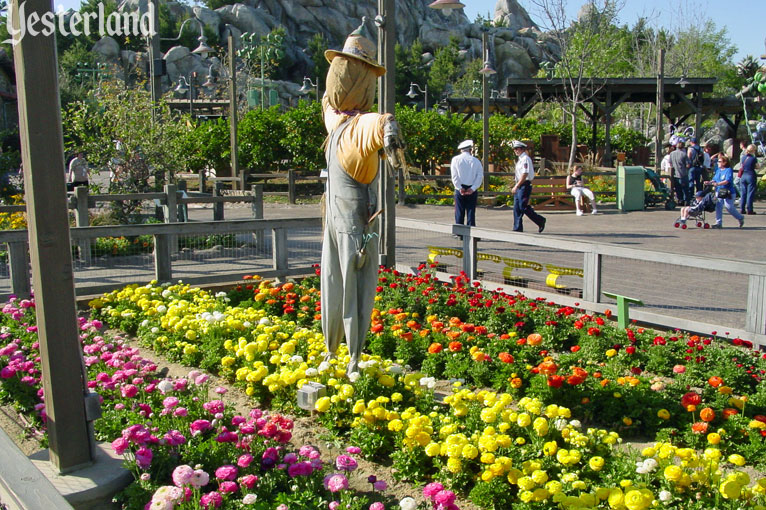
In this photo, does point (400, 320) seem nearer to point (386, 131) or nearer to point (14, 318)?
point (386, 131)

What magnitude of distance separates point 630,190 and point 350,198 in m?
17.0

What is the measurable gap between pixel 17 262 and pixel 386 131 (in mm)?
5201

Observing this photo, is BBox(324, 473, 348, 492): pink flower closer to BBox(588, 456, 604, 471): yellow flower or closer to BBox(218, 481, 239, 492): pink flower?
BBox(218, 481, 239, 492): pink flower

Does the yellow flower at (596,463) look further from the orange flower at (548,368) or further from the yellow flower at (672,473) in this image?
the orange flower at (548,368)

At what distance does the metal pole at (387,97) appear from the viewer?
9367 millimetres

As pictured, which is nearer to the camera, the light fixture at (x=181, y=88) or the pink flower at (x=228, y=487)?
the pink flower at (x=228, y=487)

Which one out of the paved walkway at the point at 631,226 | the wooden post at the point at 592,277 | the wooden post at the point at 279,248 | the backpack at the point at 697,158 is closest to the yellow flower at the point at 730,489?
the wooden post at the point at 592,277

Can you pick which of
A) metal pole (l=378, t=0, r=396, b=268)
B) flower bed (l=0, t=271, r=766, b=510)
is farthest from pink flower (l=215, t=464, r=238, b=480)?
metal pole (l=378, t=0, r=396, b=268)

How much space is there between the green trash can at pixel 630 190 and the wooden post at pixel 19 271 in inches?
647

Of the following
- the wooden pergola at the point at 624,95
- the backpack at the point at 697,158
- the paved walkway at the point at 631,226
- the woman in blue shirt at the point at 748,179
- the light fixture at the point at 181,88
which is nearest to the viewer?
the paved walkway at the point at 631,226

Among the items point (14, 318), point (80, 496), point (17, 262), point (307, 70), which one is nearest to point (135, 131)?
point (17, 262)

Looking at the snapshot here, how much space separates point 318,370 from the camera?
5.25 metres

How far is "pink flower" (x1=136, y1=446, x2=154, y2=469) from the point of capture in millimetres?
3676

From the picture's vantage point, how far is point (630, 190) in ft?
67.3
